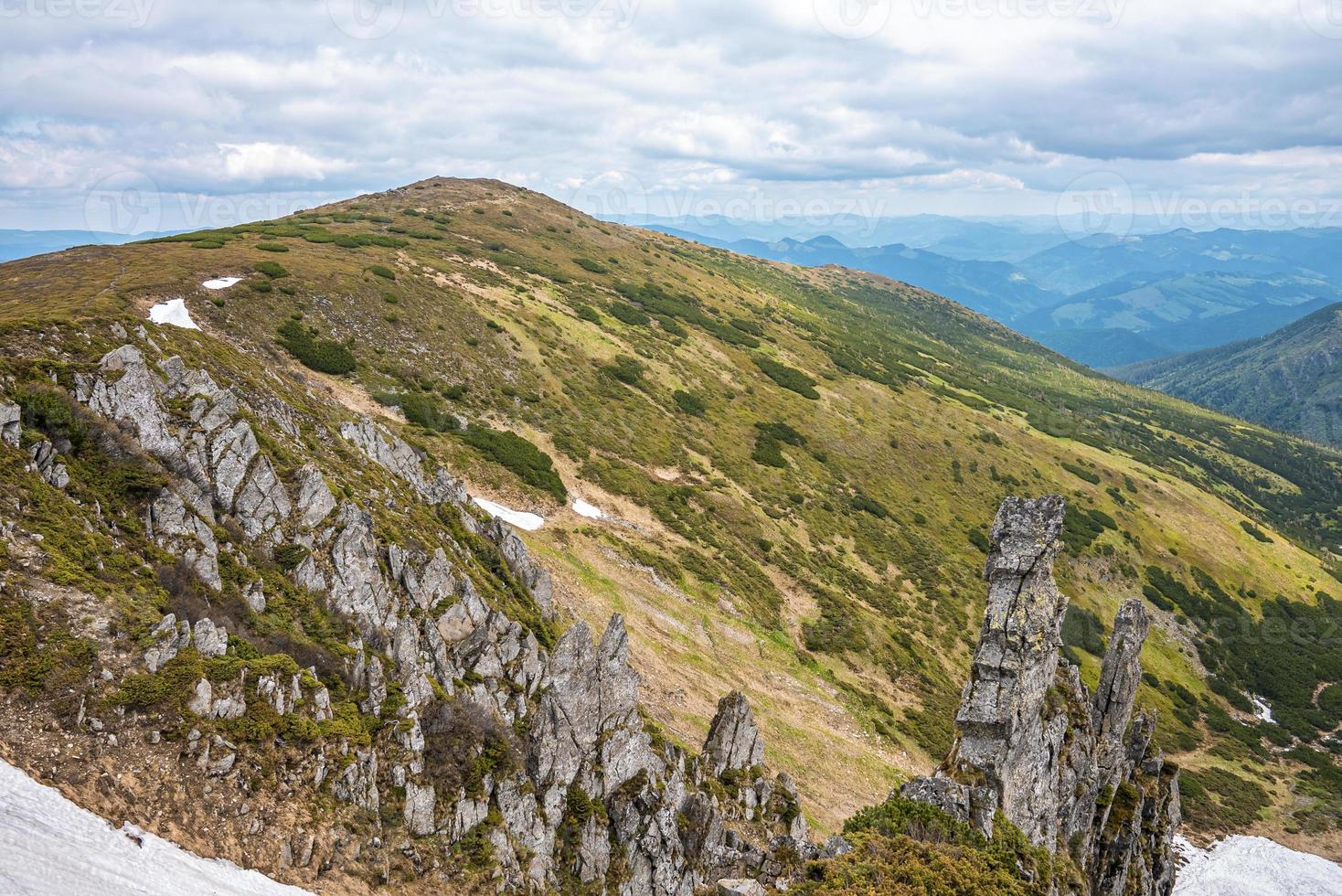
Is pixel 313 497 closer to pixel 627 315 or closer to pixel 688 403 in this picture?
pixel 688 403

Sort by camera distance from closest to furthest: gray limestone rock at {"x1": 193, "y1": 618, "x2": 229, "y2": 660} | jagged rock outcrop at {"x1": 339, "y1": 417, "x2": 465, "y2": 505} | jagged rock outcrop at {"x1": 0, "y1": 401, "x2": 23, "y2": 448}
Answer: gray limestone rock at {"x1": 193, "y1": 618, "x2": 229, "y2": 660} < jagged rock outcrop at {"x1": 0, "y1": 401, "x2": 23, "y2": 448} < jagged rock outcrop at {"x1": 339, "y1": 417, "x2": 465, "y2": 505}

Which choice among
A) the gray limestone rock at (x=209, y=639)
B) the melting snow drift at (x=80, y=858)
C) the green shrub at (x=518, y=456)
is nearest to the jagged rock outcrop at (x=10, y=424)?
the gray limestone rock at (x=209, y=639)

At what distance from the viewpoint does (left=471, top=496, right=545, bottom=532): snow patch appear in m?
39.1

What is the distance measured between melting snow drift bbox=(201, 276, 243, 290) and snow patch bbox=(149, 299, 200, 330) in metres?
4.61

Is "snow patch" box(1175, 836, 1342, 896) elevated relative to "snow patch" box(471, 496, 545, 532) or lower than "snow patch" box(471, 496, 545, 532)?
lower

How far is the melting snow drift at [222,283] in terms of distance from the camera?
159ft

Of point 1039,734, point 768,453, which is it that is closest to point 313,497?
point 1039,734

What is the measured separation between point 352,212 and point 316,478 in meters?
102

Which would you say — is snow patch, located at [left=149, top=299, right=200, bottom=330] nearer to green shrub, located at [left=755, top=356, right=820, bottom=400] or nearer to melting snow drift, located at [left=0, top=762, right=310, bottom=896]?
melting snow drift, located at [left=0, top=762, right=310, bottom=896]

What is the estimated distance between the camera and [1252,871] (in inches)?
1921

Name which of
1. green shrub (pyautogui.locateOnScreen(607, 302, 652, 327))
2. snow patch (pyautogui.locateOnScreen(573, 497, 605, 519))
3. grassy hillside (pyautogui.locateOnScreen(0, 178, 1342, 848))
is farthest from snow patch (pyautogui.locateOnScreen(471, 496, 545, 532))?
green shrub (pyautogui.locateOnScreen(607, 302, 652, 327))

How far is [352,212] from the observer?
10731 centimetres

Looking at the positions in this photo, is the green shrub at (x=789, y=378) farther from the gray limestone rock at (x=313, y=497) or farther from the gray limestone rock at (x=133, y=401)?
the gray limestone rock at (x=133, y=401)

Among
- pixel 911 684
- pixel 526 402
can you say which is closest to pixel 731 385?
pixel 526 402
